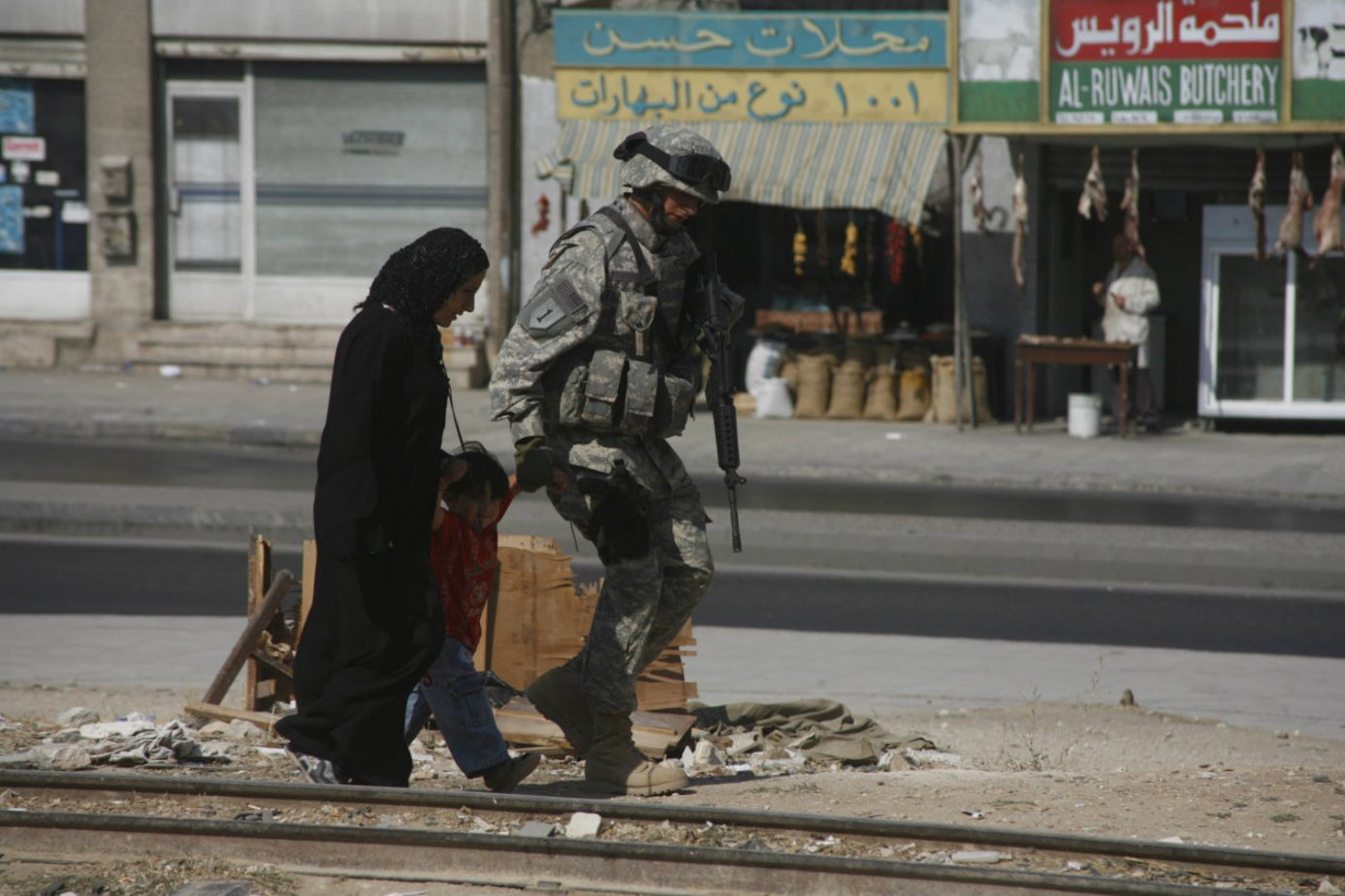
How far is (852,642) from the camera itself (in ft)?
28.4

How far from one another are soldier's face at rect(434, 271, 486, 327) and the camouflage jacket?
166mm

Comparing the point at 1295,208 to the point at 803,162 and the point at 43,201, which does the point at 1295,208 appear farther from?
the point at 43,201

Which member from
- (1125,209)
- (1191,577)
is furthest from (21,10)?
(1191,577)

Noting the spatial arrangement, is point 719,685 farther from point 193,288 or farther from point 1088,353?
point 193,288

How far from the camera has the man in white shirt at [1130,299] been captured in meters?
17.0

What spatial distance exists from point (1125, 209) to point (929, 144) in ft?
6.78

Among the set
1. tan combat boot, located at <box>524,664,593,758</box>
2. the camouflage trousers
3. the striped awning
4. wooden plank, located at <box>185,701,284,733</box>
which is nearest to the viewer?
the camouflage trousers

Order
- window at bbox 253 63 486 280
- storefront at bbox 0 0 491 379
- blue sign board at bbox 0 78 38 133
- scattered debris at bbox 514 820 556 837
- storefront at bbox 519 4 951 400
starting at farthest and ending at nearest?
blue sign board at bbox 0 78 38 133 < window at bbox 253 63 486 280 < storefront at bbox 0 0 491 379 < storefront at bbox 519 4 951 400 < scattered debris at bbox 514 820 556 837

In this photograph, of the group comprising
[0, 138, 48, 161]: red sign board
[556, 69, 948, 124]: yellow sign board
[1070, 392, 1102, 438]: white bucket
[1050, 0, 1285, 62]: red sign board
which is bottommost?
[1070, 392, 1102, 438]: white bucket

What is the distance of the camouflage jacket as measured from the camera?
5.27 metres

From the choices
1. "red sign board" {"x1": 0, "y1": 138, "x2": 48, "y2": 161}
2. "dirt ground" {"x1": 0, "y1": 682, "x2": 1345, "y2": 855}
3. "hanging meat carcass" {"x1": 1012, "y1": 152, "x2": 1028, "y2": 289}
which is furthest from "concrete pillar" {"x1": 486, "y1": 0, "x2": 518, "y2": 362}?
"dirt ground" {"x1": 0, "y1": 682, "x2": 1345, "y2": 855}

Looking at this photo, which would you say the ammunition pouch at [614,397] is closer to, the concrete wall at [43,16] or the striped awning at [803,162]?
the striped awning at [803,162]

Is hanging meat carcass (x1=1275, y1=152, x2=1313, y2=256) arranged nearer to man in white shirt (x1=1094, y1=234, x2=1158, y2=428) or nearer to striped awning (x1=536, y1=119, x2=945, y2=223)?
man in white shirt (x1=1094, y1=234, x2=1158, y2=428)

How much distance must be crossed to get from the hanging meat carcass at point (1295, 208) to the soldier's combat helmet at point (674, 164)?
39.2 feet
